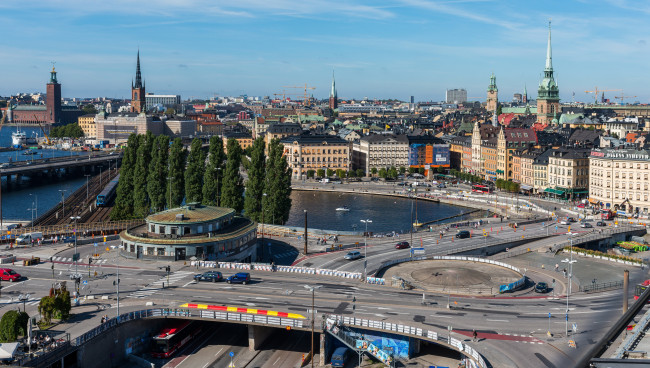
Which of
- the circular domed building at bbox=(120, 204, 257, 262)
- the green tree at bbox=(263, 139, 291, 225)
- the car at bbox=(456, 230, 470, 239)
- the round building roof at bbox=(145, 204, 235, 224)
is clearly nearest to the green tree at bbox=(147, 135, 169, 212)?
the green tree at bbox=(263, 139, 291, 225)

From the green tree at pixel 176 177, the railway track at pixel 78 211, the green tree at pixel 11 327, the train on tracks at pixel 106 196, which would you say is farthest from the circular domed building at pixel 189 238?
the train on tracks at pixel 106 196

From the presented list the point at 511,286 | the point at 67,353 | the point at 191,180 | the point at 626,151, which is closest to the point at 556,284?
the point at 511,286

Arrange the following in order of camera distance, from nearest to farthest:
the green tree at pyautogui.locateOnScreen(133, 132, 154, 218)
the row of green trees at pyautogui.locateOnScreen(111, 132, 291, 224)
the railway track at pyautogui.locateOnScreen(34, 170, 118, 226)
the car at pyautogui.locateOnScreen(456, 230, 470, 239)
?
the car at pyautogui.locateOnScreen(456, 230, 470, 239), the row of green trees at pyautogui.locateOnScreen(111, 132, 291, 224), the green tree at pyautogui.locateOnScreen(133, 132, 154, 218), the railway track at pyautogui.locateOnScreen(34, 170, 118, 226)

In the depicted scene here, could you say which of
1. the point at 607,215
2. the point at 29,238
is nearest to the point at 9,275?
the point at 29,238

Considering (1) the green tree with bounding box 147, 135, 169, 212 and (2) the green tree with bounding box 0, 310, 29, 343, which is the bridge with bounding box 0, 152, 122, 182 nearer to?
(1) the green tree with bounding box 147, 135, 169, 212

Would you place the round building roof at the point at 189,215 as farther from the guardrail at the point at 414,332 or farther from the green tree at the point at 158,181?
the guardrail at the point at 414,332

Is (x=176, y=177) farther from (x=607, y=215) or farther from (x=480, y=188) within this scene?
(x=480, y=188)

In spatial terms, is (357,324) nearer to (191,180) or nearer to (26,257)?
(26,257)
